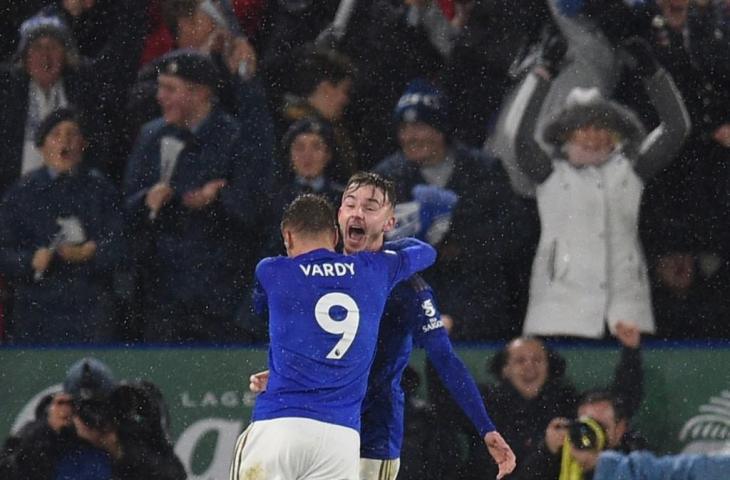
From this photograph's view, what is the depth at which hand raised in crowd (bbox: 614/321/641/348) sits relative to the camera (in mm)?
8016

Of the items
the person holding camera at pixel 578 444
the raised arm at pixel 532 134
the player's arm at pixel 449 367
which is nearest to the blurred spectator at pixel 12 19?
the raised arm at pixel 532 134

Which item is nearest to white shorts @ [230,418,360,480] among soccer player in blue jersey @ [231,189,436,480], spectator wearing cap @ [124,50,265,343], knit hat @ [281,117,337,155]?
soccer player in blue jersey @ [231,189,436,480]

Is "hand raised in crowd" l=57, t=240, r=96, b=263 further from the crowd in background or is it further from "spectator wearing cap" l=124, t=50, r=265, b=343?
"spectator wearing cap" l=124, t=50, r=265, b=343

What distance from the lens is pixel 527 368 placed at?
7914 mm

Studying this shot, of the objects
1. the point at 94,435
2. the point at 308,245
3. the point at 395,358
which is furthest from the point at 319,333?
the point at 94,435

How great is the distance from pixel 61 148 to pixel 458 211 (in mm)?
2133

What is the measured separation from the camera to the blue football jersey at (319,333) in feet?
16.9

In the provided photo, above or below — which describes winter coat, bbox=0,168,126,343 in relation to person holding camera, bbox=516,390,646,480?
above

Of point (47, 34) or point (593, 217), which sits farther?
point (47, 34)

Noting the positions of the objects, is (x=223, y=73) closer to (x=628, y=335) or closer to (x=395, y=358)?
(x=628, y=335)

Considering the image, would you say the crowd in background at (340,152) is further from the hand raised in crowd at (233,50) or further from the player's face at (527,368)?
the player's face at (527,368)

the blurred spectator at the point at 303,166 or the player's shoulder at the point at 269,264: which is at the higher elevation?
the blurred spectator at the point at 303,166

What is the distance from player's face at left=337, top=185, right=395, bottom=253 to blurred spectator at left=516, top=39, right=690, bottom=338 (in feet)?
8.68

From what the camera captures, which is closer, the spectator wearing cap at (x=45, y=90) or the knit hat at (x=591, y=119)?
the knit hat at (x=591, y=119)
